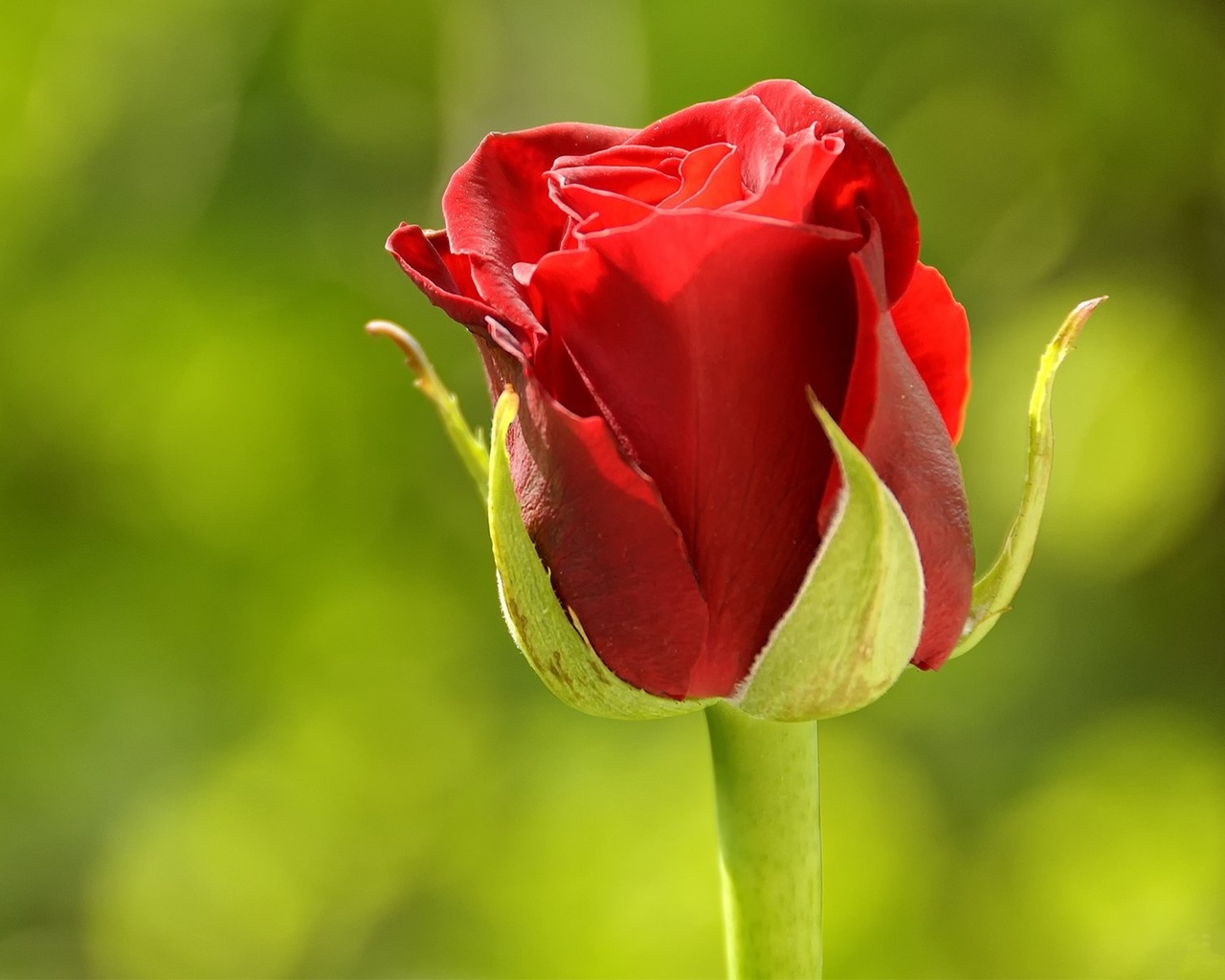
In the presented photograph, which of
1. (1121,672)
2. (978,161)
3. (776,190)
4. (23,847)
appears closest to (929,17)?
(978,161)

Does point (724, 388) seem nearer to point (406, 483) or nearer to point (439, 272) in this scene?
point (439, 272)

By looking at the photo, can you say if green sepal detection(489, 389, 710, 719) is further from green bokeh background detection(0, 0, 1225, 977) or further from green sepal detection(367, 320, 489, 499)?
green bokeh background detection(0, 0, 1225, 977)

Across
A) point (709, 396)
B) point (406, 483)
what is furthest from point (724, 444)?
point (406, 483)

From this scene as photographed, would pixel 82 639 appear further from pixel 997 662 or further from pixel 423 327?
pixel 997 662

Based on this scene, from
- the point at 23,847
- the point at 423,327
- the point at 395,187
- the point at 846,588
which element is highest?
the point at 846,588

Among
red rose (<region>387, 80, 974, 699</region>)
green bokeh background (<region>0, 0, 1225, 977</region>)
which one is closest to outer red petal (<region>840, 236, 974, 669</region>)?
red rose (<region>387, 80, 974, 699</region>)

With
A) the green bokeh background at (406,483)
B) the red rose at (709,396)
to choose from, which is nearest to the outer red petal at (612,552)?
the red rose at (709,396)
